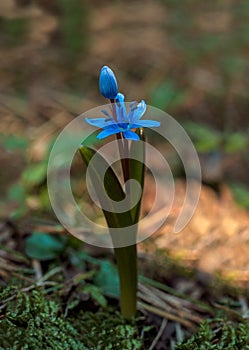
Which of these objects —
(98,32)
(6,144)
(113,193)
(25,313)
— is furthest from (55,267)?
(98,32)

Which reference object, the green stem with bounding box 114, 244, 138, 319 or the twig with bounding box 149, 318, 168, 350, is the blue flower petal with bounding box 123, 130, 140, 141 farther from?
the twig with bounding box 149, 318, 168, 350

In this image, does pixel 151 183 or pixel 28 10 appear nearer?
pixel 151 183

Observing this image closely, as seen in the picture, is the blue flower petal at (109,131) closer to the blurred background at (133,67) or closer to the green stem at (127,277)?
the green stem at (127,277)

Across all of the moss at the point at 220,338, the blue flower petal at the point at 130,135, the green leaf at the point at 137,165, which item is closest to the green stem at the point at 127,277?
the green leaf at the point at 137,165

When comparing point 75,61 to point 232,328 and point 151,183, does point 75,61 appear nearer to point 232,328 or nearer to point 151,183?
point 151,183

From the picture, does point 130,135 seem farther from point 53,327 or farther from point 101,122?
point 53,327

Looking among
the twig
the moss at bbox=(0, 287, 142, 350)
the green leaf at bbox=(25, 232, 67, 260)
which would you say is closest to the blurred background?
the green leaf at bbox=(25, 232, 67, 260)
